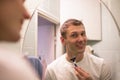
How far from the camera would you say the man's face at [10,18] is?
18 centimetres

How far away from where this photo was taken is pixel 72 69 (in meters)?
0.79

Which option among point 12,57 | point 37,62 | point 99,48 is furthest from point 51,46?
point 12,57

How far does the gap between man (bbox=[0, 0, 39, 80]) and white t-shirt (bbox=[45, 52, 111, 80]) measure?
62cm

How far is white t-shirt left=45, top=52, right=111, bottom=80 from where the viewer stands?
2.63ft

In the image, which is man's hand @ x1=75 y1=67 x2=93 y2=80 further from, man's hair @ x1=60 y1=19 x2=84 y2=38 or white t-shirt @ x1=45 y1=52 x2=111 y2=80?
man's hair @ x1=60 y1=19 x2=84 y2=38

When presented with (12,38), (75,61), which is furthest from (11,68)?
(75,61)

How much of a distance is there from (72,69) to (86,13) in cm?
29

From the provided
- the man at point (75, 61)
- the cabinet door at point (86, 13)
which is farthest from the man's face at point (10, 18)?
the cabinet door at point (86, 13)

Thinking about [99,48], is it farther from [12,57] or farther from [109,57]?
[12,57]

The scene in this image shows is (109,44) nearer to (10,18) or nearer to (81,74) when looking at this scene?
(81,74)

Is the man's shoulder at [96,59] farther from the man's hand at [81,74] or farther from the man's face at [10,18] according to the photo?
the man's face at [10,18]

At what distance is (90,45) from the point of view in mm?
869

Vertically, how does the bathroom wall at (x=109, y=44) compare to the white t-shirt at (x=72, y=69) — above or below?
above

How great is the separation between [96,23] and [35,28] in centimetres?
28
